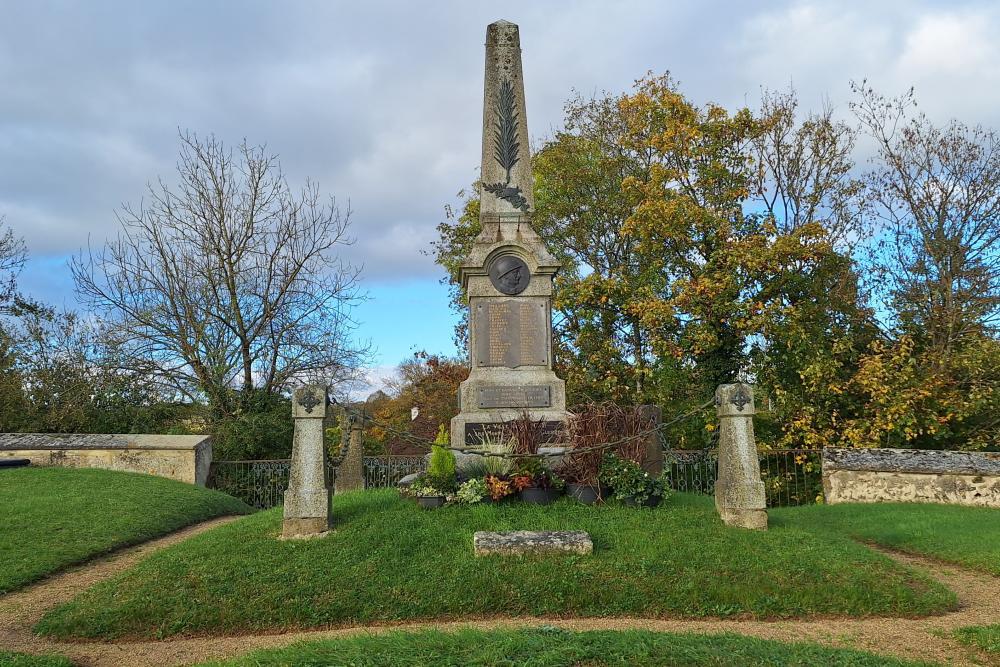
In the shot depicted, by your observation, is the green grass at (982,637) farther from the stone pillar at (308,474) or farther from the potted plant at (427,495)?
the stone pillar at (308,474)

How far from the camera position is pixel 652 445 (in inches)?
379

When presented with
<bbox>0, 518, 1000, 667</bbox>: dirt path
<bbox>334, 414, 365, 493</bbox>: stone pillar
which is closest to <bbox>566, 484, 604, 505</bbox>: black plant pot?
<bbox>0, 518, 1000, 667</bbox>: dirt path

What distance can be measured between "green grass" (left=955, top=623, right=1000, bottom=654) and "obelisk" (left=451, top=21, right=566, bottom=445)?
17.8 ft

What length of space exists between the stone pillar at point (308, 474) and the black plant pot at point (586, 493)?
2.83 metres

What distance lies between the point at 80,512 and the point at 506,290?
6.67m

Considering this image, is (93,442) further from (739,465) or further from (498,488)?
(739,465)

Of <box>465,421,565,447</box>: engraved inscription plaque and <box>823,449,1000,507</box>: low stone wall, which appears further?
<box>823,449,1000,507</box>: low stone wall

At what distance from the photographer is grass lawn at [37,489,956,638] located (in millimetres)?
5660

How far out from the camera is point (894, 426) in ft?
47.3

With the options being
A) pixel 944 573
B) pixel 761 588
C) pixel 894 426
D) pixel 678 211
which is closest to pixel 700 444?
pixel 894 426

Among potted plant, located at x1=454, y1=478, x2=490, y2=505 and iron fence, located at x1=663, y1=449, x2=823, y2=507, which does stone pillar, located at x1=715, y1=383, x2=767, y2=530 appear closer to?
potted plant, located at x1=454, y1=478, x2=490, y2=505

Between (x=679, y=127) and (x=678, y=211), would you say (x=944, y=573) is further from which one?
(x=679, y=127)

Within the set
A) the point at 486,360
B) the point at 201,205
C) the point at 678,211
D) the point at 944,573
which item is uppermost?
the point at 201,205

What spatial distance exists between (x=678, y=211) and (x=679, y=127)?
8.79 ft
